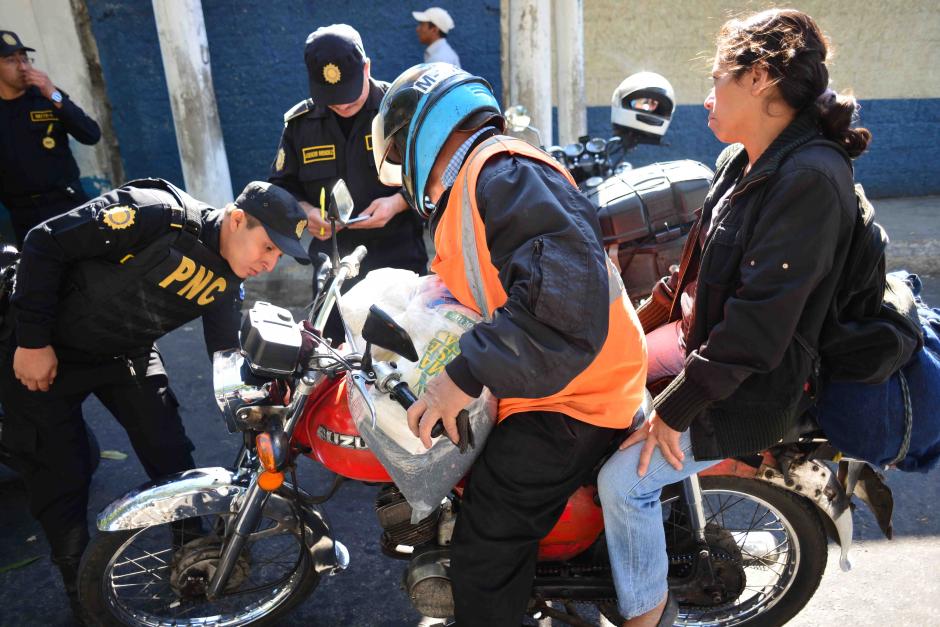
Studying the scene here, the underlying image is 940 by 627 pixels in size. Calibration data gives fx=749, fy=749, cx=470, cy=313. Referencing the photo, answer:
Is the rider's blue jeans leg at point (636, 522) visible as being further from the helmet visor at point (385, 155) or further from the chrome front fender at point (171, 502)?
the chrome front fender at point (171, 502)

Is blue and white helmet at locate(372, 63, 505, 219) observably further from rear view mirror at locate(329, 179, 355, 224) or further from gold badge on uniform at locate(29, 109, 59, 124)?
gold badge on uniform at locate(29, 109, 59, 124)

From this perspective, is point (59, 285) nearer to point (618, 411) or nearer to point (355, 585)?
point (355, 585)

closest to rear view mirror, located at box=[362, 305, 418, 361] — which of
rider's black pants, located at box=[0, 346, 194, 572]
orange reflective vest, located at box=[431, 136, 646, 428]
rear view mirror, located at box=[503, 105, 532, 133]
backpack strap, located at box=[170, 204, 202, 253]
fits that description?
orange reflective vest, located at box=[431, 136, 646, 428]

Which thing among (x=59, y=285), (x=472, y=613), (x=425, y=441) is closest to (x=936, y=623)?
(x=472, y=613)

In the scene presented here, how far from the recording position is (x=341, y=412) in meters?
2.16

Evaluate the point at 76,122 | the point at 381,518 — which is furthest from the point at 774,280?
the point at 76,122

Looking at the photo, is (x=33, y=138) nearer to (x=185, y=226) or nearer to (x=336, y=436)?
(x=185, y=226)

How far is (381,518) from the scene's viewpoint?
224 cm

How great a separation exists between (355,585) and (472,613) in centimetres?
94

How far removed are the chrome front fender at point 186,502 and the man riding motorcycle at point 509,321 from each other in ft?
2.12

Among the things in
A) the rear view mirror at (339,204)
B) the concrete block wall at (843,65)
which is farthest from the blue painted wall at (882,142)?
the rear view mirror at (339,204)

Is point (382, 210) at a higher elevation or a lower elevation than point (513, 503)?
higher

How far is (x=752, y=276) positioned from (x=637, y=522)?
2.50 feet

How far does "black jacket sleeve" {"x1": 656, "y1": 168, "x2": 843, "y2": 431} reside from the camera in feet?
5.61
